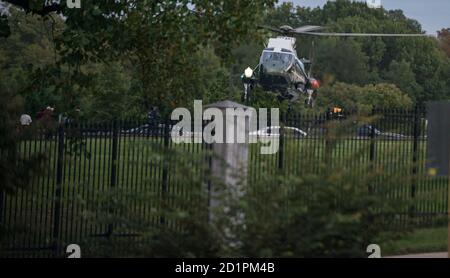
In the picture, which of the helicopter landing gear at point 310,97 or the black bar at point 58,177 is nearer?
the black bar at point 58,177

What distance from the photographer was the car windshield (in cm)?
4662

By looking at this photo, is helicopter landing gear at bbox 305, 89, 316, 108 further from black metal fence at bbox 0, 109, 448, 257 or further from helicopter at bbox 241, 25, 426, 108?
black metal fence at bbox 0, 109, 448, 257

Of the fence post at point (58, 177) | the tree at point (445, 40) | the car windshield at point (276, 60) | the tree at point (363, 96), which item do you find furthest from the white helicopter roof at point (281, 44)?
the fence post at point (58, 177)

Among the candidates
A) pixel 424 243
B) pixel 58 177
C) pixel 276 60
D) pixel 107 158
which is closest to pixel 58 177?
pixel 58 177

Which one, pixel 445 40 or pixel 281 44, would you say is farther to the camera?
pixel 445 40

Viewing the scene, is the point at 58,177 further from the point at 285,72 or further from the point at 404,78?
the point at 404,78

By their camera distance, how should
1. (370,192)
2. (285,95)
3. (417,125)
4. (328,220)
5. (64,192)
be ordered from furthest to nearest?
(285,95) → (417,125) → (64,192) → (370,192) → (328,220)

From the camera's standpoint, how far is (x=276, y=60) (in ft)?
156

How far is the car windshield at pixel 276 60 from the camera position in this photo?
46625 millimetres

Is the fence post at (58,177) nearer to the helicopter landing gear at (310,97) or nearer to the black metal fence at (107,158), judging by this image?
the black metal fence at (107,158)

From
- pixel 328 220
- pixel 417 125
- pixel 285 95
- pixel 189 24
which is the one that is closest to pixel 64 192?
pixel 189 24
